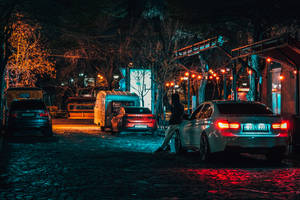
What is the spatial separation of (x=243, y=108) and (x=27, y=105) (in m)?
13.4

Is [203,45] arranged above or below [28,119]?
A: above

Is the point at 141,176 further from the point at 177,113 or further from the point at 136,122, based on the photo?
the point at 136,122

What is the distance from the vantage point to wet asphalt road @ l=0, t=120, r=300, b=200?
8555mm

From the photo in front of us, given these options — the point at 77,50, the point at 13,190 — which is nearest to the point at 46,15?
the point at 13,190

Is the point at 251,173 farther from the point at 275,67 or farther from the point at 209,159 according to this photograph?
the point at 275,67

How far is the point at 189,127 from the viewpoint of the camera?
49.3 ft

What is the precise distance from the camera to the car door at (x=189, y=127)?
14816 millimetres

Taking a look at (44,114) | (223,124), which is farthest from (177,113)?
(44,114)

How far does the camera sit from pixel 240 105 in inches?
548

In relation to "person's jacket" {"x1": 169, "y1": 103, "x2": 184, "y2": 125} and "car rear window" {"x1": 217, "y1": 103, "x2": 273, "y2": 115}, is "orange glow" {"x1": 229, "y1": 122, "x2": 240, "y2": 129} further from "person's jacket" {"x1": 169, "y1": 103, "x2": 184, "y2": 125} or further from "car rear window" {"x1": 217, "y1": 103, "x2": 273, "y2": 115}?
"person's jacket" {"x1": 169, "y1": 103, "x2": 184, "y2": 125}

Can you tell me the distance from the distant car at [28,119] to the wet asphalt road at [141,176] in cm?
831

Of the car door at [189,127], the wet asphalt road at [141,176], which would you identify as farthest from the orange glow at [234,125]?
the car door at [189,127]

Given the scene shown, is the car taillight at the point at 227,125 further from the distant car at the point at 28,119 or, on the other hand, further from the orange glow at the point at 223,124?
the distant car at the point at 28,119

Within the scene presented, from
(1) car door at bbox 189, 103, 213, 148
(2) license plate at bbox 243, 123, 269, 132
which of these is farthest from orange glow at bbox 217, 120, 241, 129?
(1) car door at bbox 189, 103, 213, 148
